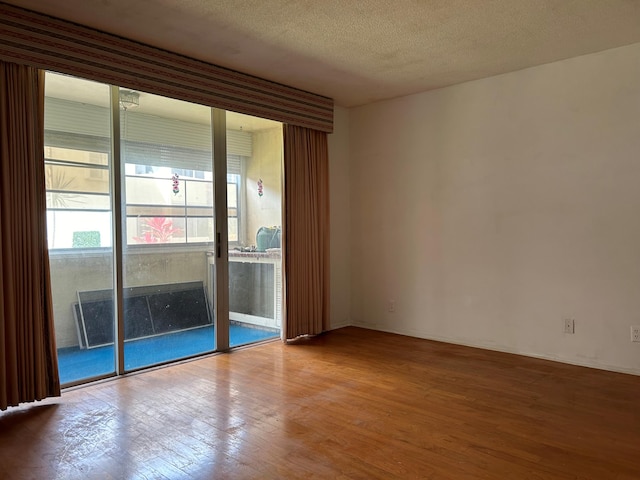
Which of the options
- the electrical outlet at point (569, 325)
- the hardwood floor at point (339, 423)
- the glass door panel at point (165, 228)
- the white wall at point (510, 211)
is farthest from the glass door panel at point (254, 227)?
the electrical outlet at point (569, 325)

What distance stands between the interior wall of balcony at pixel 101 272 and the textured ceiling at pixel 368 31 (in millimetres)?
1665

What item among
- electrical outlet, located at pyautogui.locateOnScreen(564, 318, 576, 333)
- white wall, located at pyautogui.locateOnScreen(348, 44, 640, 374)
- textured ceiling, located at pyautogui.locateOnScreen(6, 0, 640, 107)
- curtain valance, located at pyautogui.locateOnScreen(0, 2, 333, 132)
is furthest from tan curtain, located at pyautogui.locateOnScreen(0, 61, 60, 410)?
electrical outlet, located at pyautogui.locateOnScreen(564, 318, 576, 333)

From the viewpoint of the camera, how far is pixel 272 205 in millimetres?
4773

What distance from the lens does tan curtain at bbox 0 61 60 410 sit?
A: 9.48 feet

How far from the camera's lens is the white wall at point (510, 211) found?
145 inches

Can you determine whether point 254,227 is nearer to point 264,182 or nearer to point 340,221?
point 264,182

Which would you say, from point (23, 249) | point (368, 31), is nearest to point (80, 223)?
point (23, 249)

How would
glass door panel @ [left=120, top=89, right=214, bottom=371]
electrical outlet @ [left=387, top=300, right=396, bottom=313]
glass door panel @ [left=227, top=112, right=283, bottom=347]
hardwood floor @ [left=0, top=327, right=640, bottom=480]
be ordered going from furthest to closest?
electrical outlet @ [left=387, top=300, right=396, bottom=313], glass door panel @ [left=227, top=112, right=283, bottom=347], glass door panel @ [left=120, top=89, right=214, bottom=371], hardwood floor @ [left=0, top=327, right=640, bottom=480]

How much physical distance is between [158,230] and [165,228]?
0.07 m

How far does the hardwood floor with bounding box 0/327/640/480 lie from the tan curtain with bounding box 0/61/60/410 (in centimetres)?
26

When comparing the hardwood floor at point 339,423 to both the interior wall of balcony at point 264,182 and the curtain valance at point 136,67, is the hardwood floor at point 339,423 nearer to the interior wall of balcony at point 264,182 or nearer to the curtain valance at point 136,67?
the interior wall of balcony at point 264,182

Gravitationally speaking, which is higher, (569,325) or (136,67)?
(136,67)

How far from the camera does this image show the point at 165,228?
402 centimetres

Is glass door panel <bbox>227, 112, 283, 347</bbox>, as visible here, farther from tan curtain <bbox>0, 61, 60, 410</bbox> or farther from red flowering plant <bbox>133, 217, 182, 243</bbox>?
tan curtain <bbox>0, 61, 60, 410</bbox>
